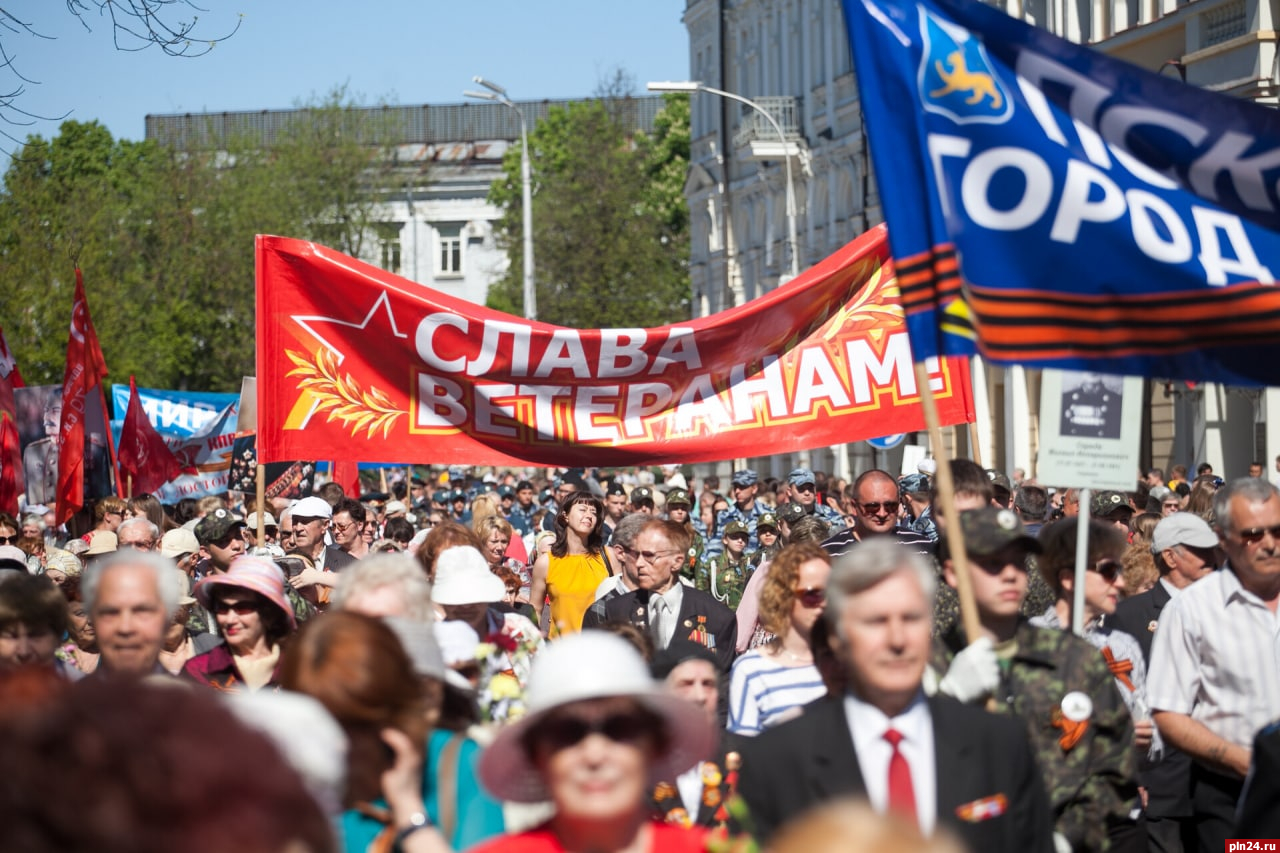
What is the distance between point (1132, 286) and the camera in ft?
19.7

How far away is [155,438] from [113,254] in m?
29.5

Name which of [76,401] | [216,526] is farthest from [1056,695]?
[76,401]

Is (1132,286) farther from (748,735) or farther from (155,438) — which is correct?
(155,438)

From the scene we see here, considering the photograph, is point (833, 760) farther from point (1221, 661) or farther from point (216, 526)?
point (216, 526)

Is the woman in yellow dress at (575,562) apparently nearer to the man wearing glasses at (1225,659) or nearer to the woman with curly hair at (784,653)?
the woman with curly hair at (784,653)

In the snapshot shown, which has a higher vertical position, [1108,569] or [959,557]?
[959,557]

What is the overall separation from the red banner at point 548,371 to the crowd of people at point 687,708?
122 centimetres

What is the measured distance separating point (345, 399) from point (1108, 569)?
15.8 feet

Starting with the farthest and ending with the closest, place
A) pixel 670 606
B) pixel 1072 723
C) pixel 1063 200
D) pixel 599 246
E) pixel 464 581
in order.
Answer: pixel 599 246 < pixel 670 606 < pixel 464 581 < pixel 1063 200 < pixel 1072 723

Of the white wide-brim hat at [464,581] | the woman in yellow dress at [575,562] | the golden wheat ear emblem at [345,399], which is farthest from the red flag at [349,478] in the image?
the white wide-brim hat at [464,581]

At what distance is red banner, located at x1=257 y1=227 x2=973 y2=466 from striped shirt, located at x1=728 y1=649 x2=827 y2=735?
3656mm

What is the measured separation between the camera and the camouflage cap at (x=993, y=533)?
17.5 ft

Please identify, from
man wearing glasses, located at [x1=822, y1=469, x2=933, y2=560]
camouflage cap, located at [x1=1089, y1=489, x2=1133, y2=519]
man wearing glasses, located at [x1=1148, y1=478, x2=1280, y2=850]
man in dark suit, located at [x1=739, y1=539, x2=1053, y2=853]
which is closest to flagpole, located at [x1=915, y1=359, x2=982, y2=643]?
man in dark suit, located at [x1=739, y1=539, x2=1053, y2=853]

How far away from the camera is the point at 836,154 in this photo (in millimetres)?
49656
